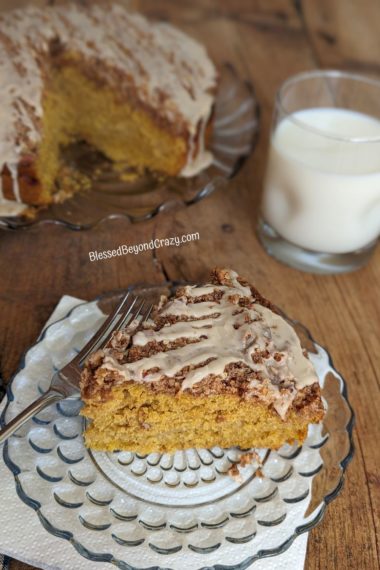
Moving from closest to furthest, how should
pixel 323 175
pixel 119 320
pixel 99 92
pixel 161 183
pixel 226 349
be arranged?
1. pixel 226 349
2. pixel 119 320
3. pixel 323 175
4. pixel 161 183
5. pixel 99 92

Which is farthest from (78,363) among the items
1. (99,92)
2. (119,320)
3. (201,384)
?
(99,92)

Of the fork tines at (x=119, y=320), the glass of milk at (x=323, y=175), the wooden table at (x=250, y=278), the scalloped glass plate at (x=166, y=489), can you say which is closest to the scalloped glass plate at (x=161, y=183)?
the wooden table at (x=250, y=278)

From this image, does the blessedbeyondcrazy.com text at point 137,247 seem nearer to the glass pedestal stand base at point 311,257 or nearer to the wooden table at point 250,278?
the wooden table at point 250,278

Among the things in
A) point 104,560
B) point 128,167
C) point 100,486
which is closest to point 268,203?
point 128,167

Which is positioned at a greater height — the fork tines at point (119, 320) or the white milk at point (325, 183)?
the white milk at point (325, 183)

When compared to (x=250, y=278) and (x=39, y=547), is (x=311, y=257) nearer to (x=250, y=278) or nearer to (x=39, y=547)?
(x=250, y=278)

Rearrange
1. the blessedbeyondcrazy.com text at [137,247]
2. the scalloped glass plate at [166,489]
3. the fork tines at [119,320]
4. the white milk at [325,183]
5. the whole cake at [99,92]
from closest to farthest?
the scalloped glass plate at [166,489] → the fork tines at [119,320] → the white milk at [325,183] → the blessedbeyondcrazy.com text at [137,247] → the whole cake at [99,92]

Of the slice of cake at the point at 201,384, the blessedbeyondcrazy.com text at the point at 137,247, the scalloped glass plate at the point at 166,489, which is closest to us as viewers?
the scalloped glass plate at the point at 166,489
